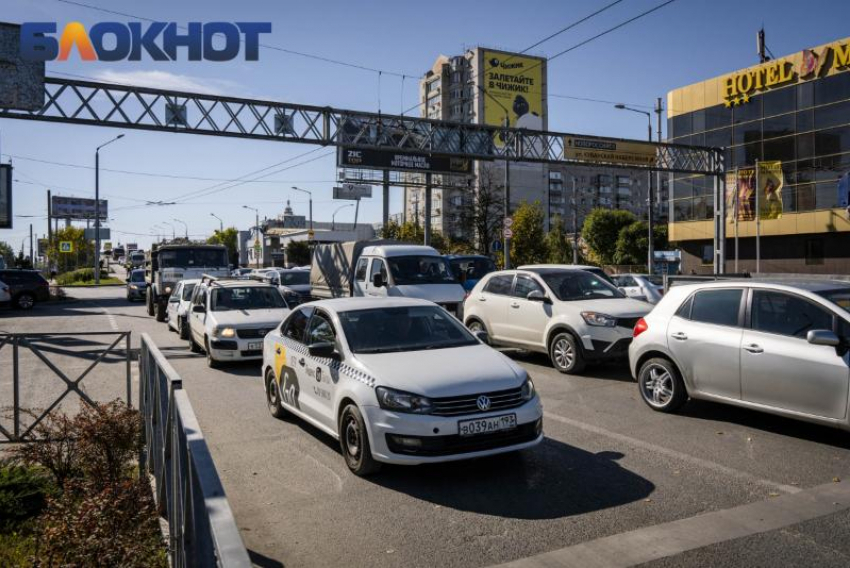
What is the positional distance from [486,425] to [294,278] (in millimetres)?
22215

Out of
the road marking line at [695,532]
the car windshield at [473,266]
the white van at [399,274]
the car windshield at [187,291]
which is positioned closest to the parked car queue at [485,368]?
the road marking line at [695,532]

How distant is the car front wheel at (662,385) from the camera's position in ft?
26.3

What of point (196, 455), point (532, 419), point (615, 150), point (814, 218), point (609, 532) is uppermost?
point (615, 150)

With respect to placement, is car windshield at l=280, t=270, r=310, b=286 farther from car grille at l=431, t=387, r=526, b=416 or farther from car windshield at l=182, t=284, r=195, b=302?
car grille at l=431, t=387, r=526, b=416

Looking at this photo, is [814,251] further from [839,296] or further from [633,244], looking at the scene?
[839,296]

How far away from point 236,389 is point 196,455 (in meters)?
7.78

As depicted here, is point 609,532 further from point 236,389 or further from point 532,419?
point 236,389

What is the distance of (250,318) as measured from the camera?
41.5 ft

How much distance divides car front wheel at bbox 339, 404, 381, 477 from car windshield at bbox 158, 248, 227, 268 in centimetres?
1983

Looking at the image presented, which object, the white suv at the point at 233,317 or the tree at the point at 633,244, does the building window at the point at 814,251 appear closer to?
the tree at the point at 633,244

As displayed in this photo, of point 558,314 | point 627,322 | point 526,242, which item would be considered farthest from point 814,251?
point 558,314

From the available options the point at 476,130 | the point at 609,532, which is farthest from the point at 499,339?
the point at 476,130

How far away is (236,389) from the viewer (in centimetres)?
1034

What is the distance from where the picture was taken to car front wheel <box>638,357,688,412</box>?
8016mm
